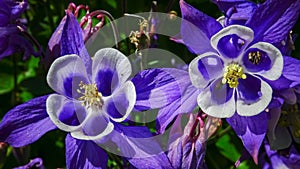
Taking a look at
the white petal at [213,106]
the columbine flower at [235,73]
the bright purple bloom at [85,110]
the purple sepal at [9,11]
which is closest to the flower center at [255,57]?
the columbine flower at [235,73]

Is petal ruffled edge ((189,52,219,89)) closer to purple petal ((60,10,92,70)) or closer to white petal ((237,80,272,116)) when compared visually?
white petal ((237,80,272,116))

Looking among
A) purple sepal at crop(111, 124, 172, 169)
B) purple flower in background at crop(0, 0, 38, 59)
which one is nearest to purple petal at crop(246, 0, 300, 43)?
purple sepal at crop(111, 124, 172, 169)

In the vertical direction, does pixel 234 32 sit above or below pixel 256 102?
above

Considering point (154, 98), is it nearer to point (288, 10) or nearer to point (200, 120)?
point (200, 120)

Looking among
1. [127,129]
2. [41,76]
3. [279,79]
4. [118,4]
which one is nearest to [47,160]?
[41,76]

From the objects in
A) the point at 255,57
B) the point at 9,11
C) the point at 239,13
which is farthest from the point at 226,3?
the point at 9,11

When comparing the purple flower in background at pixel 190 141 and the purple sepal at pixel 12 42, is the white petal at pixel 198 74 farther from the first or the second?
the purple sepal at pixel 12 42

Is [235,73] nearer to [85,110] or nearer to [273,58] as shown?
[273,58]
